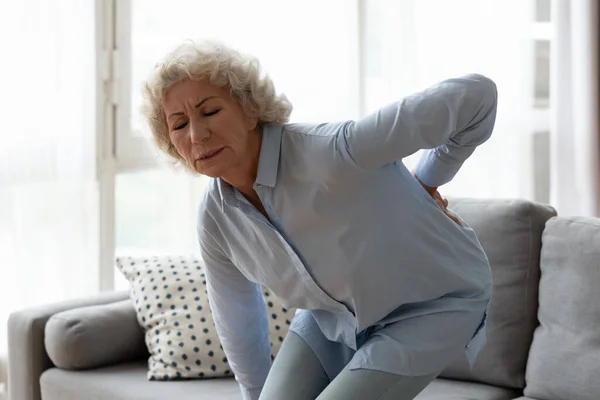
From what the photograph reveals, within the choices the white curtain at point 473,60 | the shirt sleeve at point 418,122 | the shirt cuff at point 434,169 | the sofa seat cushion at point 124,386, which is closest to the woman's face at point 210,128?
the shirt sleeve at point 418,122

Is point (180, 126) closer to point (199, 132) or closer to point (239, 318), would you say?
point (199, 132)

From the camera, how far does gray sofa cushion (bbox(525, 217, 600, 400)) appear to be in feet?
7.43

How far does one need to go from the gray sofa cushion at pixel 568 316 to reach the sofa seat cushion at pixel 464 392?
0.22 feet

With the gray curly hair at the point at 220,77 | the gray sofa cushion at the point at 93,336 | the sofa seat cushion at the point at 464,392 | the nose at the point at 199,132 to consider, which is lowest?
the sofa seat cushion at the point at 464,392

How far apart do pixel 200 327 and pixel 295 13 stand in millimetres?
1524

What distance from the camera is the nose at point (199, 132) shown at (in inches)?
68.1

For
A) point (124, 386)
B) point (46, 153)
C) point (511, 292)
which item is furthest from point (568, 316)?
point (46, 153)

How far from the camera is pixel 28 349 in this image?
2.67 metres

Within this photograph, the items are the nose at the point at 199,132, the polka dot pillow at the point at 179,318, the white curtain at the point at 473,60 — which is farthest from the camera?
the white curtain at the point at 473,60

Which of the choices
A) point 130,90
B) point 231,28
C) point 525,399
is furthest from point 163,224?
point 525,399

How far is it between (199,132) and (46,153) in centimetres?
150

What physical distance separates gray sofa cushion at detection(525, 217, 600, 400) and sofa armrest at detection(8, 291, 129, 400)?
1.39 m

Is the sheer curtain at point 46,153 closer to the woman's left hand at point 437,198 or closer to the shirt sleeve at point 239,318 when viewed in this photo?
the shirt sleeve at point 239,318

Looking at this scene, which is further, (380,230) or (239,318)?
(239,318)
